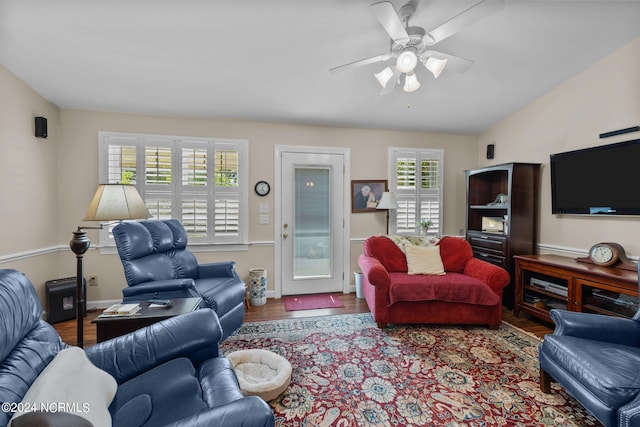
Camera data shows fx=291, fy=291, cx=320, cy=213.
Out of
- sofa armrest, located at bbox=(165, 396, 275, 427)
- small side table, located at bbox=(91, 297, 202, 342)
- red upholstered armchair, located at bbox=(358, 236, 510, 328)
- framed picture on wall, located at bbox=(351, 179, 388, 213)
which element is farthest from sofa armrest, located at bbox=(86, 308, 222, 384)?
framed picture on wall, located at bbox=(351, 179, 388, 213)

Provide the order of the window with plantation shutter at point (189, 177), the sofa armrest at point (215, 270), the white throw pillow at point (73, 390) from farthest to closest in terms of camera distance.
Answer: the window with plantation shutter at point (189, 177)
the sofa armrest at point (215, 270)
the white throw pillow at point (73, 390)

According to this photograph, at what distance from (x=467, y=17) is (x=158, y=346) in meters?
2.45

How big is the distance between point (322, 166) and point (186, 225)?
1945 mm

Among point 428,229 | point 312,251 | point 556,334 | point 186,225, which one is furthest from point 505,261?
point 186,225

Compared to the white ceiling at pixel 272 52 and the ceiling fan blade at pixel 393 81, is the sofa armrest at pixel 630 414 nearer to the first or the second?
the ceiling fan blade at pixel 393 81

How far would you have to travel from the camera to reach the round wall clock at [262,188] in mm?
3855

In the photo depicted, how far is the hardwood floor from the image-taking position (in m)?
2.86

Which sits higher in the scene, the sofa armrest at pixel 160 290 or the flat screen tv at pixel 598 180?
the flat screen tv at pixel 598 180

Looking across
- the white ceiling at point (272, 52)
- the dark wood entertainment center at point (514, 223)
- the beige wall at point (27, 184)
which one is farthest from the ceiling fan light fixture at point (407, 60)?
the beige wall at point (27, 184)

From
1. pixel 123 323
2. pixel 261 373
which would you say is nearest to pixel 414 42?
pixel 261 373

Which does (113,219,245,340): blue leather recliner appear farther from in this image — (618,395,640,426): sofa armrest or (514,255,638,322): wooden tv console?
(514,255,638,322): wooden tv console

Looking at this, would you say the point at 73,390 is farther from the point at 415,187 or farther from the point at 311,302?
the point at 415,187

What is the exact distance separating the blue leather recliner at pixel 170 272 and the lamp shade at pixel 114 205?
1.62ft

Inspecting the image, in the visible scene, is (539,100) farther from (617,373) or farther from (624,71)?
(617,373)
